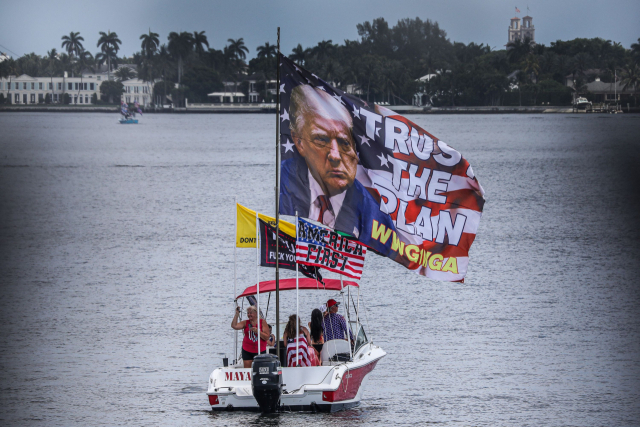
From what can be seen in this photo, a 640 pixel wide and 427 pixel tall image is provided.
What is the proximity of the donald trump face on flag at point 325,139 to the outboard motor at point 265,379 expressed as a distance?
3389 mm

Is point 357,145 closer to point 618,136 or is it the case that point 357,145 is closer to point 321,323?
point 321,323

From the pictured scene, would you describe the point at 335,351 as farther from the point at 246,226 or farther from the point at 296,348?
the point at 246,226

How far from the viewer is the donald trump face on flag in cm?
1791

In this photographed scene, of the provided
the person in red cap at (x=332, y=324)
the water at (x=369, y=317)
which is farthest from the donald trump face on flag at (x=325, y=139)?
the water at (x=369, y=317)

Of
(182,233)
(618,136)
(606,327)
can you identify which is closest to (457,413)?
(606,327)

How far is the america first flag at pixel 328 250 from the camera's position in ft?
61.1

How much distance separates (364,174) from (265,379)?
4346 millimetres

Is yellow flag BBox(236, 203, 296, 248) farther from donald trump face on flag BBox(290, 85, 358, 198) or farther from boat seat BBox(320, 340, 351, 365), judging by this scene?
boat seat BBox(320, 340, 351, 365)

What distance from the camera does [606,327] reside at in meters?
31.1

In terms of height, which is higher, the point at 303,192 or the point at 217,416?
the point at 303,192

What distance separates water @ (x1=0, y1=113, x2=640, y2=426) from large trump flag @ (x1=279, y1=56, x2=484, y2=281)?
4507 millimetres

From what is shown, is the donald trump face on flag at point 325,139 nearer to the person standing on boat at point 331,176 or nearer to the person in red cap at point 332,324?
the person standing on boat at point 331,176

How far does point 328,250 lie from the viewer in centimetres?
1878

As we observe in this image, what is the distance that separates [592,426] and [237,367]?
322 inches
